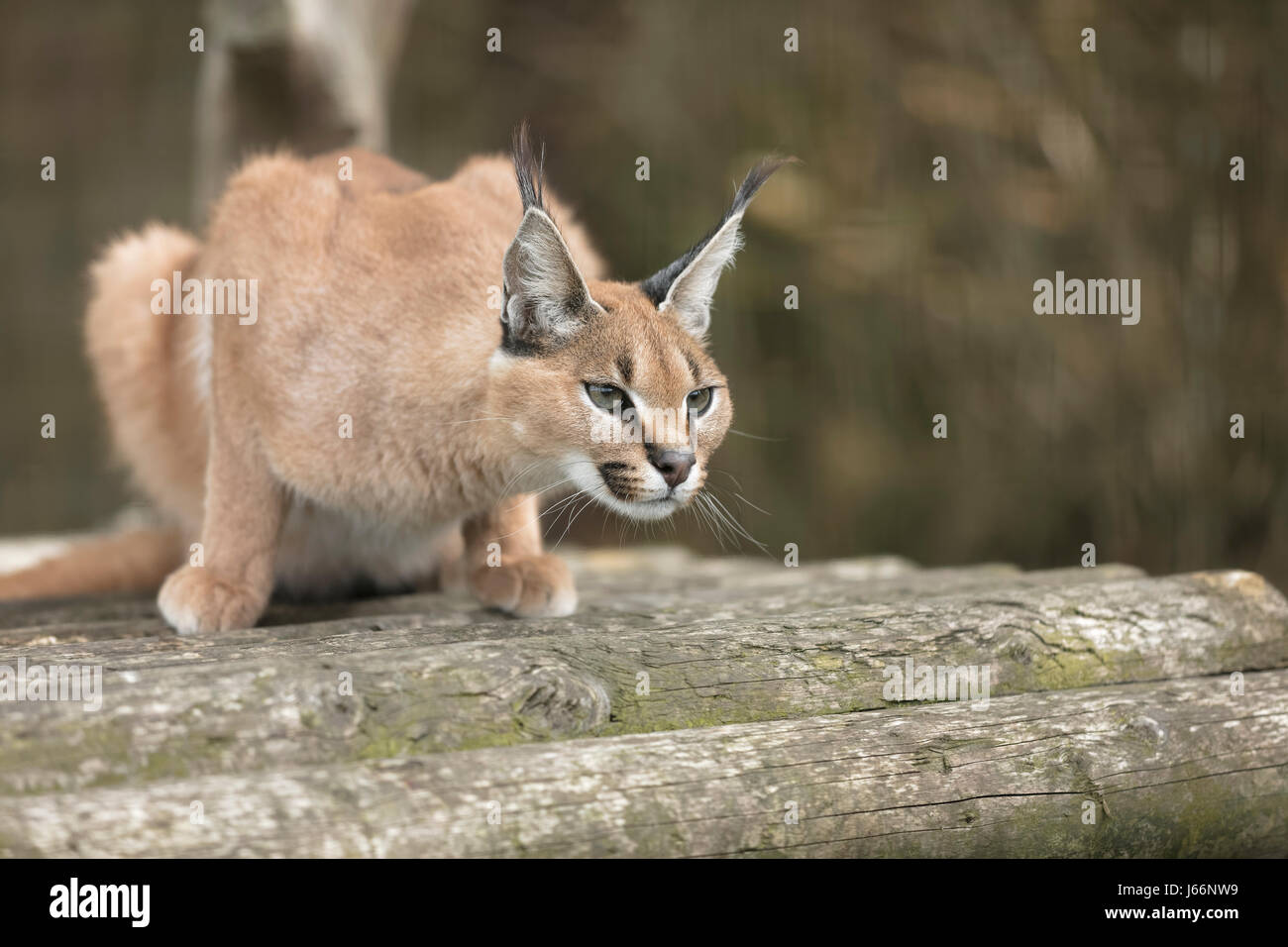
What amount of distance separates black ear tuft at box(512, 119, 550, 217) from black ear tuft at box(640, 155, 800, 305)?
1.25 feet

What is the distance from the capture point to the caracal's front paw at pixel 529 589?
10.8ft

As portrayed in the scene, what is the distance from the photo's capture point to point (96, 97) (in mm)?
9070

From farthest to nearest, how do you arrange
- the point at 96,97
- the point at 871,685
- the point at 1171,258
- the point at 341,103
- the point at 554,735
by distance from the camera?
the point at 96,97 → the point at 1171,258 → the point at 341,103 → the point at 871,685 → the point at 554,735

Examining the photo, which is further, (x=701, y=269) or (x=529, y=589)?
(x=529, y=589)

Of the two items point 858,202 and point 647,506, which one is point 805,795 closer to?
point 647,506

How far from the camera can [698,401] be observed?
Answer: 300 centimetres

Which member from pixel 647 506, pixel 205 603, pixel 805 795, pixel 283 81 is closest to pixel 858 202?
pixel 283 81

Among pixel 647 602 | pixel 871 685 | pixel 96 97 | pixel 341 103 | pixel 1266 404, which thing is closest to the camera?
pixel 871 685

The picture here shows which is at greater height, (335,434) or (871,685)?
(335,434)

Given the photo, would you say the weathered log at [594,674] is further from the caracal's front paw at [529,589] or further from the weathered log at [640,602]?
the caracal's front paw at [529,589]

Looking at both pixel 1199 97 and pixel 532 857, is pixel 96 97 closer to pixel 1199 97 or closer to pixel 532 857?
pixel 1199 97

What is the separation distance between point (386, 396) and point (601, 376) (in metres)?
0.57

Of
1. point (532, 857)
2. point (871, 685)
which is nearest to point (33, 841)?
point (532, 857)

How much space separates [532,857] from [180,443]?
227cm
